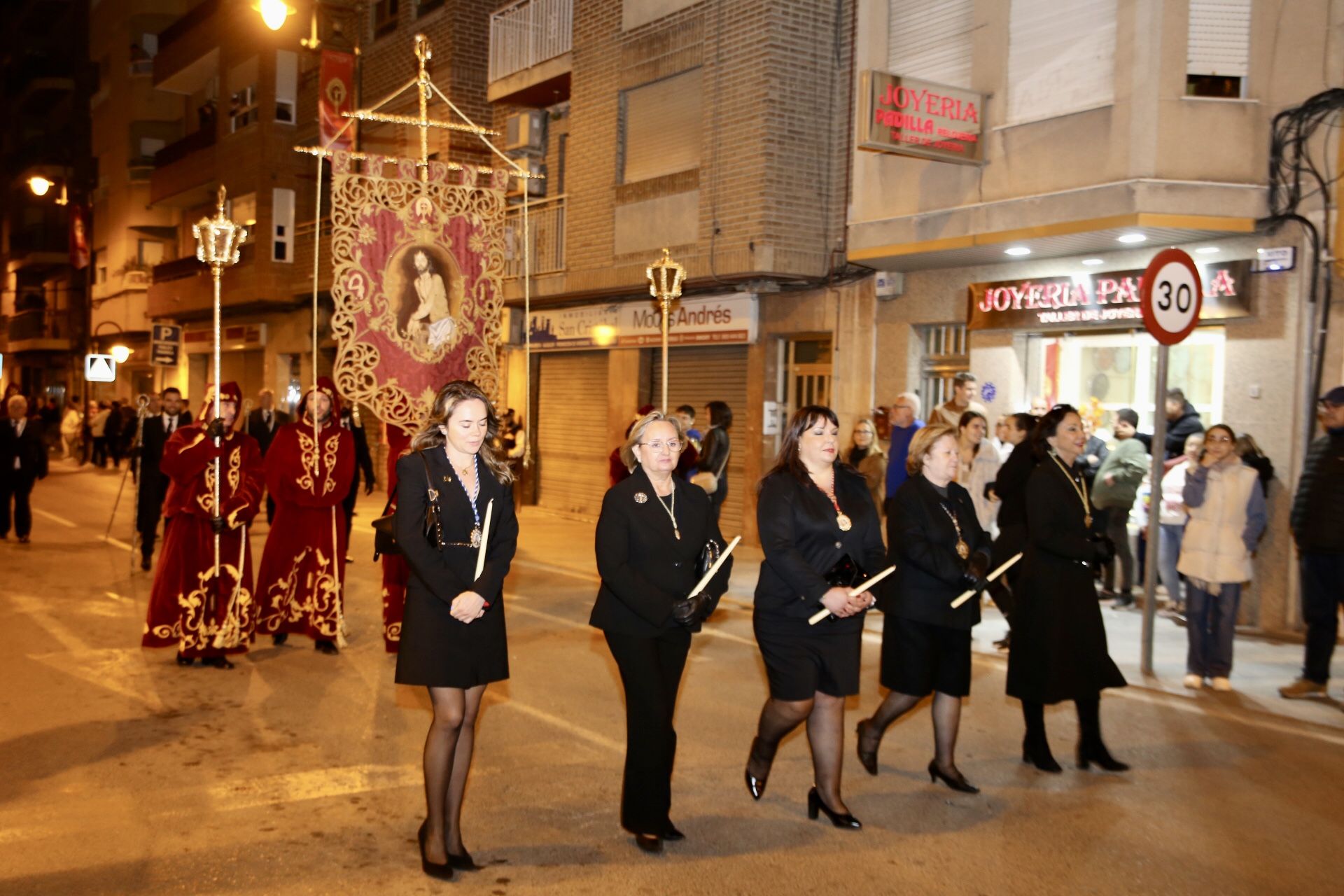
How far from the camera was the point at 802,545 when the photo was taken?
5.66 metres

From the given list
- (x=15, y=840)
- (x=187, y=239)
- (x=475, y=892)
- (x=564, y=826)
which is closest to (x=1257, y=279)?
(x=564, y=826)

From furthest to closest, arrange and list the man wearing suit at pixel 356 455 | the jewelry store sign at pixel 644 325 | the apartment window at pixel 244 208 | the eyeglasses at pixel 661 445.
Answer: the apartment window at pixel 244 208 < the jewelry store sign at pixel 644 325 < the man wearing suit at pixel 356 455 < the eyeglasses at pixel 661 445

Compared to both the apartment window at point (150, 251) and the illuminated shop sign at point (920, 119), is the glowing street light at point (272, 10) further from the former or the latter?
the apartment window at point (150, 251)

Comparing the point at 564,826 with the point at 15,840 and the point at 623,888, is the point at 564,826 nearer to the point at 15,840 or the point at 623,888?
the point at 623,888

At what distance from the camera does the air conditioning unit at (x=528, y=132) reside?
870 inches

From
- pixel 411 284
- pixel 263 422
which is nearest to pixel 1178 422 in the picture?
pixel 411 284

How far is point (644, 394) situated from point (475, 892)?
15301 mm

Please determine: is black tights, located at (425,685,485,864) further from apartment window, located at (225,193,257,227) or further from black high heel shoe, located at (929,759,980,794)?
apartment window, located at (225,193,257,227)

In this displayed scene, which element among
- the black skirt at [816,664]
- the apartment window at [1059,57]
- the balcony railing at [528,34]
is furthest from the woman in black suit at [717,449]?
the balcony railing at [528,34]

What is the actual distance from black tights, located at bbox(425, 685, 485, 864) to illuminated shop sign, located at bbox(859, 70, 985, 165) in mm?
8743

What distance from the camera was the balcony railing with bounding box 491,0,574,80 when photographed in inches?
822

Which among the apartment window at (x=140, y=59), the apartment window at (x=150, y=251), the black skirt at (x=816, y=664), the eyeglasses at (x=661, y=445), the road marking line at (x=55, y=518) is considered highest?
the apartment window at (x=140, y=59)

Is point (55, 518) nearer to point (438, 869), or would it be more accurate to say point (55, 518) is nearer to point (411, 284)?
point (411, 284)

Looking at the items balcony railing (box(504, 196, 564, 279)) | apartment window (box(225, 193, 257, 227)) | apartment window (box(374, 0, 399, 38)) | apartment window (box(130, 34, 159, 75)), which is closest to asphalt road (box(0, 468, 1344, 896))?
balcony railing (box(504, 196, 564, 279))
